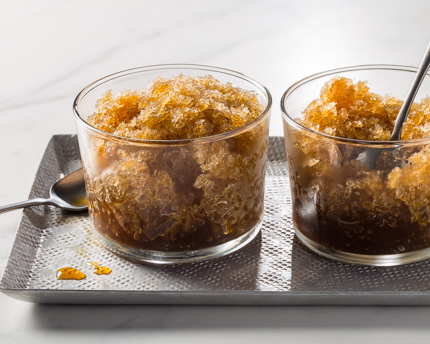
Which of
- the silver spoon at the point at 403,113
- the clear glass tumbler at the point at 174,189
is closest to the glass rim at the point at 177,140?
the clear glass tumbler at the point at 174,189

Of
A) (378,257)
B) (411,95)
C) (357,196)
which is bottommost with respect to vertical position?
(378,257)

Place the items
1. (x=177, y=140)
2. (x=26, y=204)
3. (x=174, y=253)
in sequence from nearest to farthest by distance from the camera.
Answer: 1. (x=177, y=140)
2. (x=174, y=253)
3. (x=26, y=204)

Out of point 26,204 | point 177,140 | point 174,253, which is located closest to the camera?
point 177,140

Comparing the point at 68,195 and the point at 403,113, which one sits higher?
the point at 403,113

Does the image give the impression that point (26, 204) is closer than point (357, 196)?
No

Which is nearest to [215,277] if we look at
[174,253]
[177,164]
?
[174,253]

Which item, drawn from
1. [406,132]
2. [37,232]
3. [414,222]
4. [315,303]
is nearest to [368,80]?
[406,132]

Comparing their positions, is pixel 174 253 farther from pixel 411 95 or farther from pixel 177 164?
pixel 411 95
